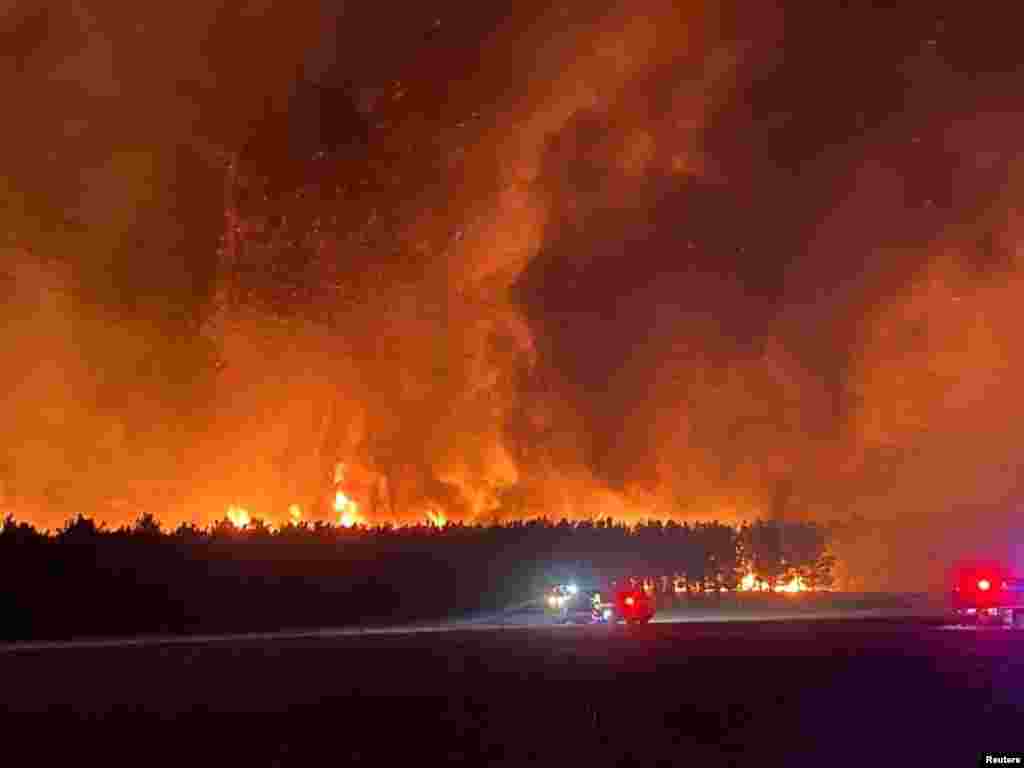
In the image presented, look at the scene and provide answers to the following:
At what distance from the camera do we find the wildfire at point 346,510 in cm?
7712

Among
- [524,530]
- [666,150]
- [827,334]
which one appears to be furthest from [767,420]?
[524,530]

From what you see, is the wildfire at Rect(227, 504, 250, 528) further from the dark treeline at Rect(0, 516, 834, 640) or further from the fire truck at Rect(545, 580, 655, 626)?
the fire truck at Rect(545, 580, 655, 626)

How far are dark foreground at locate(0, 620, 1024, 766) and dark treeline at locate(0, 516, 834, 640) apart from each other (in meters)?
10.7

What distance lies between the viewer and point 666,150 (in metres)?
84.8

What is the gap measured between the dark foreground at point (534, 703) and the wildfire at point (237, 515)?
133ft

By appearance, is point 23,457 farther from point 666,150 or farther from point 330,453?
point 666,150

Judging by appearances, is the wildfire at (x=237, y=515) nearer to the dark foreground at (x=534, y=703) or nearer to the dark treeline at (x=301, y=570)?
the dark treeline at (x=301, y=570)

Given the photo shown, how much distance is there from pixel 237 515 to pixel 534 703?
56463 millimetres

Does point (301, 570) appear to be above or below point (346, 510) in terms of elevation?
below

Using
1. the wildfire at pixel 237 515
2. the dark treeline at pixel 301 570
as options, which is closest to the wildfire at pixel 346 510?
the wildfire at pixel 237 515

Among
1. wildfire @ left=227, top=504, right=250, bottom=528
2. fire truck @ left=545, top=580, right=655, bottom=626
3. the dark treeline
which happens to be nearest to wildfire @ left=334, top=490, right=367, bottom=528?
wildfire @ left=227, top=504, right=250, bottom=528

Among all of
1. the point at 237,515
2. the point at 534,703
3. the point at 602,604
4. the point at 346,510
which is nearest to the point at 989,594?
the point at 602,604

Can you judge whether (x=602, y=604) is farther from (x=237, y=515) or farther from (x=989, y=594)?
(x=237, y=515)

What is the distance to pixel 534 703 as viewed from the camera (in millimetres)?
23453
